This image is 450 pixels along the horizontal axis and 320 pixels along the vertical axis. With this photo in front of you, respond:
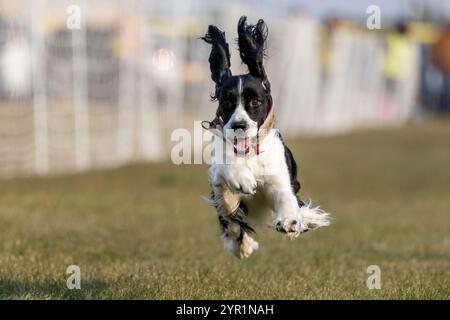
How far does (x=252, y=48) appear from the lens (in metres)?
6.38

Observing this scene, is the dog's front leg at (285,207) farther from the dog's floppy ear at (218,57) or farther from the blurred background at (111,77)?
the blurred background at (111,77)

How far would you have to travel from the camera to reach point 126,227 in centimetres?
1059

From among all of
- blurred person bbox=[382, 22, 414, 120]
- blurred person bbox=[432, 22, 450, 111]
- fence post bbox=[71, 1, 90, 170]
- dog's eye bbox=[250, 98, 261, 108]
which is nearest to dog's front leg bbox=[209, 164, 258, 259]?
dog's eye bbox=[250, 98, 261, 108]

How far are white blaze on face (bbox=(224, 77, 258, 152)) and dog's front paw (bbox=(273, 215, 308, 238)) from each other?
0.49m

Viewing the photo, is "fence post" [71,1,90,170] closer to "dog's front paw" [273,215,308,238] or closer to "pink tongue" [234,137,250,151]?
"pink tongue" [234,137,250,151]

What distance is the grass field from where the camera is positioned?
22.2 ft

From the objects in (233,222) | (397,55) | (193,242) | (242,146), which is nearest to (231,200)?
(233,222)

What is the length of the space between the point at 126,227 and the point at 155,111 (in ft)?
26.3

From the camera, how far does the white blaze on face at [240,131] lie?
6.02 m

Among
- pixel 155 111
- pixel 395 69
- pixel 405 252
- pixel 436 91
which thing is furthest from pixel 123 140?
pixel 436 91

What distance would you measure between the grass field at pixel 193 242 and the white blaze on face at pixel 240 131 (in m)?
1.03

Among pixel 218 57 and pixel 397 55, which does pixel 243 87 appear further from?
pixel 397 55

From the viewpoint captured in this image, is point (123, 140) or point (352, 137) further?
point (352, 137)

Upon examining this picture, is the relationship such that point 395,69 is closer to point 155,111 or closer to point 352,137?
point 352,137
